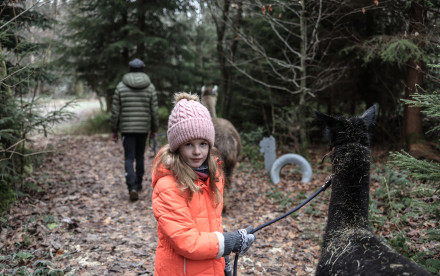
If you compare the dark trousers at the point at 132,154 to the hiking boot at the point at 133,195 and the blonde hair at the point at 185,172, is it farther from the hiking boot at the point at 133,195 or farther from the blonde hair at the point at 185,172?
the blonde hair at the point at 185,172

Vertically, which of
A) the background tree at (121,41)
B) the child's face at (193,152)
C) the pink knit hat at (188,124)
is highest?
the background tree at (121,41)

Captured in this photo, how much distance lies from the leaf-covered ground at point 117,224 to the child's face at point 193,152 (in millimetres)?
2314

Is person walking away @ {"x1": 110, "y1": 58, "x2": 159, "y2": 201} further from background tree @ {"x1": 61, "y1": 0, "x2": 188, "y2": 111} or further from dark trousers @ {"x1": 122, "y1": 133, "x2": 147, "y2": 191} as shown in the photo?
background tree @ {"x1": 61, "y1": 0, "x2": 188, "y2": 111}

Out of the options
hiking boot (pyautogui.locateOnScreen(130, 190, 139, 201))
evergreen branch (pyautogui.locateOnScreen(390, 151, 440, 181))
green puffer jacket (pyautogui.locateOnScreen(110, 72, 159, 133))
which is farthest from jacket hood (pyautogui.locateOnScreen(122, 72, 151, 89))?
evergreen branch (pyautogui.locateOnScreen(390, 151, 440, 181))

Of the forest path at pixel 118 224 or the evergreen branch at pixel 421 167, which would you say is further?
the forest path at pixel 118 224

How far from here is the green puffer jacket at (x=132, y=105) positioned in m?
6.47

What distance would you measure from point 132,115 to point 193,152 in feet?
15.2

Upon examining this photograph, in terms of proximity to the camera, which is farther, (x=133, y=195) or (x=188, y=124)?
(x=133, y=195)

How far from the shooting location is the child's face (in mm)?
2182

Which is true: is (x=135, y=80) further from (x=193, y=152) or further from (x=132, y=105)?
(x=193, y=152)

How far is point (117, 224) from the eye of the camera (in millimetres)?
5426

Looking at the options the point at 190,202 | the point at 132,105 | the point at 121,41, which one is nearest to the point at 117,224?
the point at 132,105

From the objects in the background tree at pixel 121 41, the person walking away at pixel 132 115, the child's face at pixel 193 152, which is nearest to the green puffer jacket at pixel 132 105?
the person walking away at pixel 132 115

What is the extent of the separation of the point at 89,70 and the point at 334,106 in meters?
9.58
